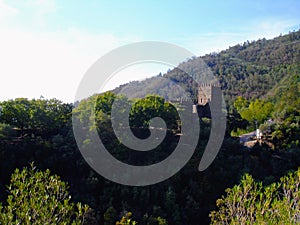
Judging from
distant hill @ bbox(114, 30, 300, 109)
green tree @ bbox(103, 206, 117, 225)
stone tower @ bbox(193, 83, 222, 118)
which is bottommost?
green tree @ bbox(103, 206, 117, 225)

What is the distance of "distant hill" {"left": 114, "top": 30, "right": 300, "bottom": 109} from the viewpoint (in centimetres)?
3778

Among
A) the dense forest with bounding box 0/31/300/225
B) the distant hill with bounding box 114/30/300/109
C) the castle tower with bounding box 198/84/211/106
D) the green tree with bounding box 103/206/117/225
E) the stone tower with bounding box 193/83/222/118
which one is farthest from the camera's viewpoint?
the distant hill with bounding box 114/30/300/109

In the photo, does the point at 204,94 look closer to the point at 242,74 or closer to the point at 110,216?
the point at 110,216

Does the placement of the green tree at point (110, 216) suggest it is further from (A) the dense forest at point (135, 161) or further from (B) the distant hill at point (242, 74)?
(B) the distant hill at point (242, 74)

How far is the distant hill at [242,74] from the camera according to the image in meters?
37.8

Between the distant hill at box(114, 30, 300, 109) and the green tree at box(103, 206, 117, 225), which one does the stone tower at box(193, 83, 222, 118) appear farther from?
the distant hill at box(114, 30, 300, 109)

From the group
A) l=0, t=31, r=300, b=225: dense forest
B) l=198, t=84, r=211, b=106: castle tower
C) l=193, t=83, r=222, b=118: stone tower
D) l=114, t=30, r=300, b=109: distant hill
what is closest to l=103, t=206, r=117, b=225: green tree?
l=0, t=31, r=300, b=225: dense forest

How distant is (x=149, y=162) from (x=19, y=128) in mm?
7267

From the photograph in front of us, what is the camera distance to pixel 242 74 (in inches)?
1802

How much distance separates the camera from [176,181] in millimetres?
12734

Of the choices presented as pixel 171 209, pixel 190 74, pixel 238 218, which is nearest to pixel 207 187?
pixel 171 209

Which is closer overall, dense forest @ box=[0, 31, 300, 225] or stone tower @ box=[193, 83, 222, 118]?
dense forest @ box=[0, 31, 300, 225]

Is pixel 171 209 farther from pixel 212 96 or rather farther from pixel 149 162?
pixel 212 96

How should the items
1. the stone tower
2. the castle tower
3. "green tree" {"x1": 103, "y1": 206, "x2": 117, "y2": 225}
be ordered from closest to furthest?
"green tree" {"x1": 103, "y1": 206, "x2": 117, "y2": 225}, the stone tower, the castle tower
